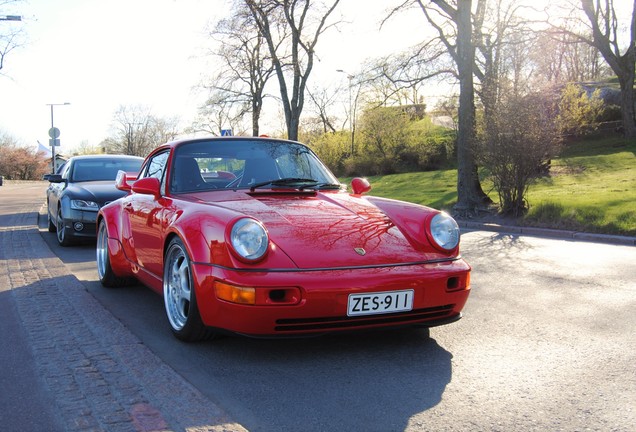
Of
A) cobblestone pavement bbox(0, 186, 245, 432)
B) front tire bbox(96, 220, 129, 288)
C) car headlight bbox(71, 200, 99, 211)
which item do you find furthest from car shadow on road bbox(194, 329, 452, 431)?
car headlight bbox(71, 200, 99, 211)

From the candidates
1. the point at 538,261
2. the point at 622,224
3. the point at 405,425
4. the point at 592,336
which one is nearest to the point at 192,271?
the point at 405,425

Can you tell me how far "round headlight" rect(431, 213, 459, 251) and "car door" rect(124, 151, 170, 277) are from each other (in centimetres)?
201

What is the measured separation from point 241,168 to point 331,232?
1.38 m

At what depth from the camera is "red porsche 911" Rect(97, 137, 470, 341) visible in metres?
3.36

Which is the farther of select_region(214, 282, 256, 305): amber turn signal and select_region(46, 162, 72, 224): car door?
select_region(46, 162, 72, 224): car door

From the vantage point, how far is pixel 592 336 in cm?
409

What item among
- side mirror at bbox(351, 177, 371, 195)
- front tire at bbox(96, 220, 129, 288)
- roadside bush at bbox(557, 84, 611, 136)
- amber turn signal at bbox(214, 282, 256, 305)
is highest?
roadside bush at bbox(557, 84, 611, 136)

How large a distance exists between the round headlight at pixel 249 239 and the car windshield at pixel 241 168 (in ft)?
3.51

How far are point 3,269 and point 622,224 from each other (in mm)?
10597

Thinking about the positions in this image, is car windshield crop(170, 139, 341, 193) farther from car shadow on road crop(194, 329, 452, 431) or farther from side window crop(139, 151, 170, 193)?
car shadow on road crop(194, 329, 452, 431)

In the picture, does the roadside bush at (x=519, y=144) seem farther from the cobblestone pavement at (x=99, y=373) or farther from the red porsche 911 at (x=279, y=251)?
the cobblestone pavement at (x=99, y=373)

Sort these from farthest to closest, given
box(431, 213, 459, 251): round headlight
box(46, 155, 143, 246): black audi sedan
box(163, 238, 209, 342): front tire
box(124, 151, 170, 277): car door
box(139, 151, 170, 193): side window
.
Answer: box(46, 155, 143, 246): black audi sedan < box(139, 151, 170, 193): side window < box(124, 151, 170, 277): car door < box(431, 213, 459, 251): round headlight < box(163, 238, 209, 342): front tire

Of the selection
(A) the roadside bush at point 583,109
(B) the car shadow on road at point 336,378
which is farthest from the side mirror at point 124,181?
(A) the roadside bush at point 583,109

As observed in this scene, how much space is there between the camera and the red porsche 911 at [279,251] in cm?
336
